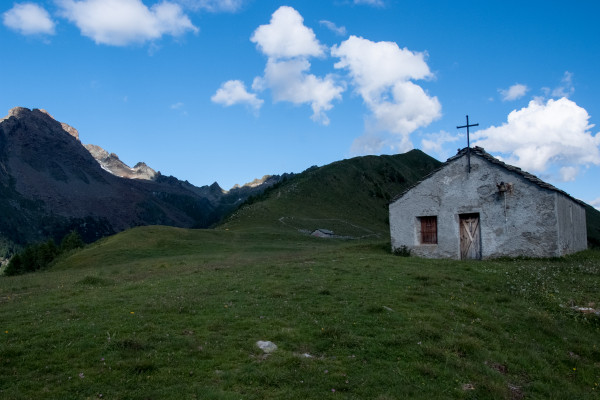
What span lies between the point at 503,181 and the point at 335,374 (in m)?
23.2

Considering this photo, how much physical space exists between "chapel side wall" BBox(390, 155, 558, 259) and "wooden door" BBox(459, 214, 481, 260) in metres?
0.39

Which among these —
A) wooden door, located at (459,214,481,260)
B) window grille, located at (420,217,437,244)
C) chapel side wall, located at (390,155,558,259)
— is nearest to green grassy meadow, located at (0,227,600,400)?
chapel side wall, located at (390,155,558,259)

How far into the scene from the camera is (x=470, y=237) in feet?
92.9

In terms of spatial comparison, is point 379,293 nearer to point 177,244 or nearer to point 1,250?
point 177,244

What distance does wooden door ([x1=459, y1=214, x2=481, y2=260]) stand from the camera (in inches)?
1105

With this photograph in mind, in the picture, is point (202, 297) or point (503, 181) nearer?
point (202, 297)

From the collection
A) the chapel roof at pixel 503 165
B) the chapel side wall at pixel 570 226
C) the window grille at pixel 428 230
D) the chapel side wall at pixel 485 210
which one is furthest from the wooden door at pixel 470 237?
the chapel side wall at pixel 570 226

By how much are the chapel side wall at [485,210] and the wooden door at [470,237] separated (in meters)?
0.39

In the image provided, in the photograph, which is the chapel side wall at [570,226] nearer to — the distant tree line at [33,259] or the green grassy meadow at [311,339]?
the green grassy meadow at [311,339]

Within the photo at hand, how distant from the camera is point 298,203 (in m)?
98.9

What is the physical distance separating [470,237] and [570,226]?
28.5 ft

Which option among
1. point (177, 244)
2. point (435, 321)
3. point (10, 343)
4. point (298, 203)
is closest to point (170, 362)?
point (10, 343)

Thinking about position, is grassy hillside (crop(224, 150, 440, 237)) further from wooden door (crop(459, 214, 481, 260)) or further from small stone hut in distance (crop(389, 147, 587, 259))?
wooden door (crop(459, 214, 481, 260))

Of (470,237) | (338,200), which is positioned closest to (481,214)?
(470,237)
